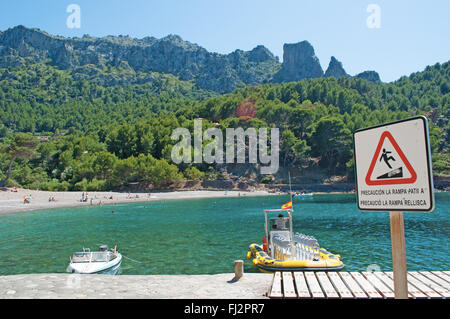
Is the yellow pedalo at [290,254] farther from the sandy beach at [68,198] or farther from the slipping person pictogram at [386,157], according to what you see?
the sandy beach at [68,198]

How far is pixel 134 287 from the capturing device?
330 inches

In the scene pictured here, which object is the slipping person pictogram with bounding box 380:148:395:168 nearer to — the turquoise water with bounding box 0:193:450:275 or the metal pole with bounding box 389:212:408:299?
the metal pole with bounding box 389:212:408:299

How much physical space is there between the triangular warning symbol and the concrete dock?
5730 millimetres

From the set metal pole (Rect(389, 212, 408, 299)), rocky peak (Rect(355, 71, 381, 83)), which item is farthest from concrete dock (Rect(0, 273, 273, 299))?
rocky peak (Rect(355, 71, 381, 83))

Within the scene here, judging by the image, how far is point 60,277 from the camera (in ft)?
31.2

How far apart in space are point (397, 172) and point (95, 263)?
13568 mm

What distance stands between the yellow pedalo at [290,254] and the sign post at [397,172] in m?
9.88

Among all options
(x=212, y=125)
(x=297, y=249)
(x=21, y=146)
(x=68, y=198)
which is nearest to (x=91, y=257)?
(x=297, y=249)

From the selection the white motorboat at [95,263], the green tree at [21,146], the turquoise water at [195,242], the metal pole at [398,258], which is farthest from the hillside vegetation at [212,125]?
the metal pole at [398,258]

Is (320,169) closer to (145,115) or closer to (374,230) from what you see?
(374,230)

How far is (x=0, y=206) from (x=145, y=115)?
269ft

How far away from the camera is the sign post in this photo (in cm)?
201

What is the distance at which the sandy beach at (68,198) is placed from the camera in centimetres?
4688
